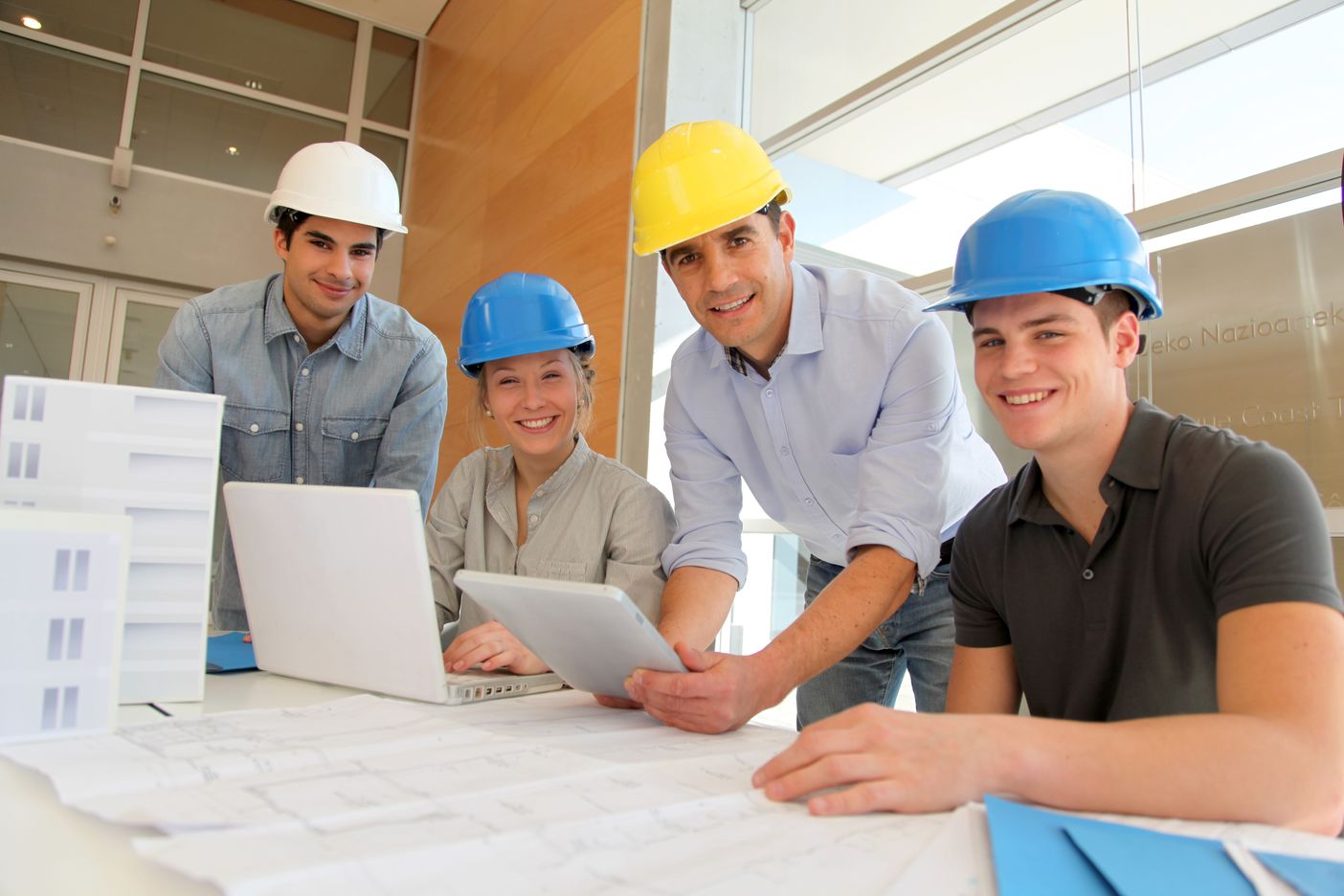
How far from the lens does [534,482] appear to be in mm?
2020

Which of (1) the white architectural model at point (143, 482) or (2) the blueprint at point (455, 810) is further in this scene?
(1) the white architectural model at point (143, 482)

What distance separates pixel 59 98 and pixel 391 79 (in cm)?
233

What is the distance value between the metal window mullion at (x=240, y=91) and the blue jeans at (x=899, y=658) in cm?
639

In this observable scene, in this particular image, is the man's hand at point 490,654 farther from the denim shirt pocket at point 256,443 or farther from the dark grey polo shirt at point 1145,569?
the denim shirt pocket at point 256,443

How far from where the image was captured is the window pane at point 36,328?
593 centimetres

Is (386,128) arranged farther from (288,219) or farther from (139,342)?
(288,219)

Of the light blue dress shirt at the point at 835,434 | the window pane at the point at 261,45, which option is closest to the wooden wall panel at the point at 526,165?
the window pane at the point at 261,45

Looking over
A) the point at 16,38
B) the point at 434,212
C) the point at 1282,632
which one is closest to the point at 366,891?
the point at 1282,632

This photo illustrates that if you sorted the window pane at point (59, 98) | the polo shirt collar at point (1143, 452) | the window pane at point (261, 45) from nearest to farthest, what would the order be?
the polo shirt collar at point (1143, 452) → the window pane at point (59, 98) → the window pane at point (261, 45)

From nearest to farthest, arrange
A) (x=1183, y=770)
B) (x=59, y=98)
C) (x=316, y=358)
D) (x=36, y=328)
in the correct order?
(x=1183, y=770), (x=316, y=358), (x=36, y=328), (x=59, y=98)

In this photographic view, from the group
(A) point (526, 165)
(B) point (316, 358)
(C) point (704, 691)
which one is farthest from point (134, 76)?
(C) point (704, 691)

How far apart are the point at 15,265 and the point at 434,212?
2667mm

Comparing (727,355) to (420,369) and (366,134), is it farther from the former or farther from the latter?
(366,134)

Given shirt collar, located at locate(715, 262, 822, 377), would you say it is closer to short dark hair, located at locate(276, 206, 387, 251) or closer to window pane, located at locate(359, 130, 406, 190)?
short dark hair, located at locate(276, 206, 387, 251)
